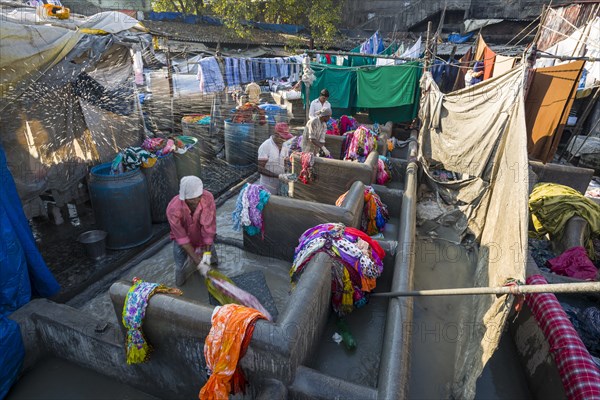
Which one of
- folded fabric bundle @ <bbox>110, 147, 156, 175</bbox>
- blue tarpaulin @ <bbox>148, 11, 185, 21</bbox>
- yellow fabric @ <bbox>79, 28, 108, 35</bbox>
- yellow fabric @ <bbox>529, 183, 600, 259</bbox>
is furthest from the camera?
blue tarpaulin @ <bbox>148, 11, 185, 21</bbox>

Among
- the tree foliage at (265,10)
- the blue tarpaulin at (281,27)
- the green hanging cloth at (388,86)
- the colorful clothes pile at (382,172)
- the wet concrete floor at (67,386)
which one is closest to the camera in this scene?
the wet concrete floor at (67,386)

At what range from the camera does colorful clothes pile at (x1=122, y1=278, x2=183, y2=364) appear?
2.77 m

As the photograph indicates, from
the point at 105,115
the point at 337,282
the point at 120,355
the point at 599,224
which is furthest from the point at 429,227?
the point at 105,115

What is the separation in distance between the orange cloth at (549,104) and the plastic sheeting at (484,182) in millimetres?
1307

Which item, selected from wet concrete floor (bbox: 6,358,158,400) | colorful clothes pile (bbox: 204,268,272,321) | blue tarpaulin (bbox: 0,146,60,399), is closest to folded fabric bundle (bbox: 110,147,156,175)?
blue tarpaulin (bbox: 0,146,60,399)

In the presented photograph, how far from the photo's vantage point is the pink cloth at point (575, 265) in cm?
514

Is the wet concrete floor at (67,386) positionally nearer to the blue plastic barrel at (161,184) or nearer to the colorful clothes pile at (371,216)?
the blue plastic barrel at (161,184)

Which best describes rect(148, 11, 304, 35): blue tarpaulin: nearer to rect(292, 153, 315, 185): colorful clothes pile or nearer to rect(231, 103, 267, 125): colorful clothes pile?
rect(231, 103, 267, 125): colorful clothes pile

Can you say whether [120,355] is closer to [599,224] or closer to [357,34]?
[599,224]

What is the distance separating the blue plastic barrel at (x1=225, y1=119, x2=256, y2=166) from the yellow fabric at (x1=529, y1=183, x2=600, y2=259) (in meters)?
6.82

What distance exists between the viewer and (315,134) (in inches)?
272

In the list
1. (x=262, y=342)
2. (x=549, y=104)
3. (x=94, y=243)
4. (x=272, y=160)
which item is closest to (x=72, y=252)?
(x=94, y=243)

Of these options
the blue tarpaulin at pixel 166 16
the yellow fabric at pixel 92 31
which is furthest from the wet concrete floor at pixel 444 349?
the blue tarpaulin at pixel 166 16

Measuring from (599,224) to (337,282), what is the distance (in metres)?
5.77
